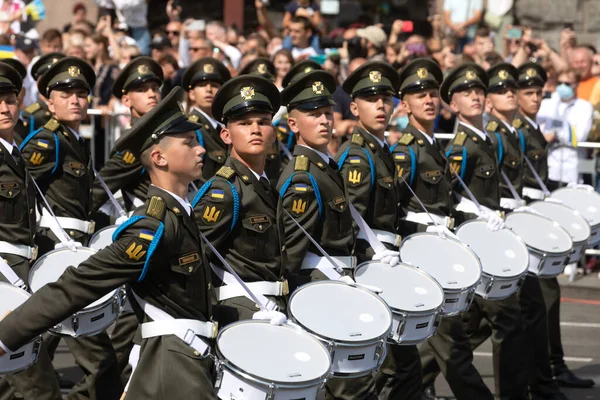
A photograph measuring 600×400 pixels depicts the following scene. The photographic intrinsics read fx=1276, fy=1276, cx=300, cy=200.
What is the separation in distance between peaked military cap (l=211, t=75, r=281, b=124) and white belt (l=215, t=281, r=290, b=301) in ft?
3.07

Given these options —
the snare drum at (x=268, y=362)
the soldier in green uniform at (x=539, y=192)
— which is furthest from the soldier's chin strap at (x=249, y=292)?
the soldier in green uniform at (x=539, y=192)

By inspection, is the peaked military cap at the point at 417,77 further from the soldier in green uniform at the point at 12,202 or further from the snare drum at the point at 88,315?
the snare drum at the point at 88,315

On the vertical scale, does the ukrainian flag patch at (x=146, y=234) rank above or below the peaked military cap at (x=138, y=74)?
below

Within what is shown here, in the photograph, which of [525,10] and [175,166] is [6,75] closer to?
[175,166]

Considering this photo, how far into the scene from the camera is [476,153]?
31.5ft

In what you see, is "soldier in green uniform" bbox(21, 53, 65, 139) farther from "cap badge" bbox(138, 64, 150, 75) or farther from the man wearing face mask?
the man wearing face mask

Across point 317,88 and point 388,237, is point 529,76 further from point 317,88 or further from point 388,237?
point 317,88

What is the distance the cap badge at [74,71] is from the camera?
9.06 metres

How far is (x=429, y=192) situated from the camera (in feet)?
29.1

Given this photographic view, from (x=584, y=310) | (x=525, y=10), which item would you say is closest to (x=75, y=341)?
(x=584, y=310)

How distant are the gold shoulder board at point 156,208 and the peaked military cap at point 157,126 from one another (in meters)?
0.27

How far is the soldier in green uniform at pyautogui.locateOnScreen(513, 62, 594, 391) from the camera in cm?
962

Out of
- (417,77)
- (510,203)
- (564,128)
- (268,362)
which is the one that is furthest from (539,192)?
(268,362)

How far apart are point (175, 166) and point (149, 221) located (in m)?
0.32
